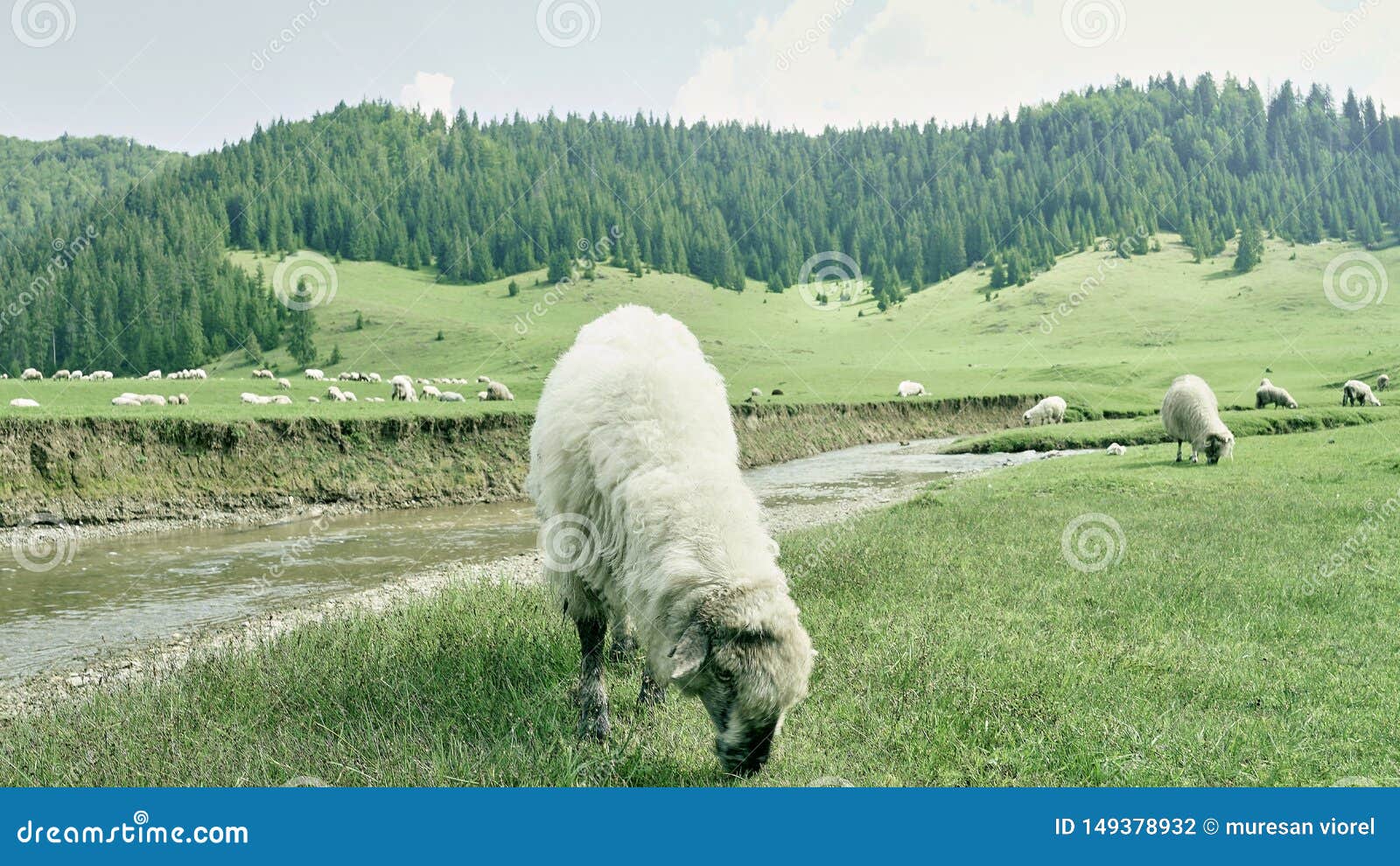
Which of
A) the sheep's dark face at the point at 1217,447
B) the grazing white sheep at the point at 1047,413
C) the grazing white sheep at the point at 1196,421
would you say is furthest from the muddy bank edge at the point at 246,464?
the grazing white sheep at the point at 1047,413

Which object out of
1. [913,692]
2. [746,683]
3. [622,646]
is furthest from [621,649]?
[746,683]

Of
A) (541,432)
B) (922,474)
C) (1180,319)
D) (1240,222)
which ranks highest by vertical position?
(1240,222)

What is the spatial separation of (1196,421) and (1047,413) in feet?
→ 74.0

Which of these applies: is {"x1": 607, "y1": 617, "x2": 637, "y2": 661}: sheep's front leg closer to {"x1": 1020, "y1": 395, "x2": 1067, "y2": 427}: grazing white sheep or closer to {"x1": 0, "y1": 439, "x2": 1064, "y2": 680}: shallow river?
{"x1": 0, "y1": 439, "x2": 1064, "y2": 680}: shallow river

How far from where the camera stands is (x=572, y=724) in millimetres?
7074

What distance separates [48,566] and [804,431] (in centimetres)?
3185

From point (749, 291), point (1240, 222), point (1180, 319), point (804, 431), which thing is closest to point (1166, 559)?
point (804, 431)

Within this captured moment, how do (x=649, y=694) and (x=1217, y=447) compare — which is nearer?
(x=649, y=694)

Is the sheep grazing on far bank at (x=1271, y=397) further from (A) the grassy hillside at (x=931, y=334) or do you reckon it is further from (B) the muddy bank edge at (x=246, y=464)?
(B) the muddy bank edge at (x=246, y=464)

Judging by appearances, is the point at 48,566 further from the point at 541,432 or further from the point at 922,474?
the point at 922,474

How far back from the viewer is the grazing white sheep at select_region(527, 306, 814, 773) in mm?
5828

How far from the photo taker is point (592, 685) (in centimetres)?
720

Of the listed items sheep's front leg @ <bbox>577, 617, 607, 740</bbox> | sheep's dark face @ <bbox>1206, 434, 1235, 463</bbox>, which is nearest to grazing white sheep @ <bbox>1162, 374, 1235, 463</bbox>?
sheep's dark face @ <bbox>1206, 434, 1235, 463</bbox>

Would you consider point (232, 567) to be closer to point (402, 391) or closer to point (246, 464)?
point (246, 464)
